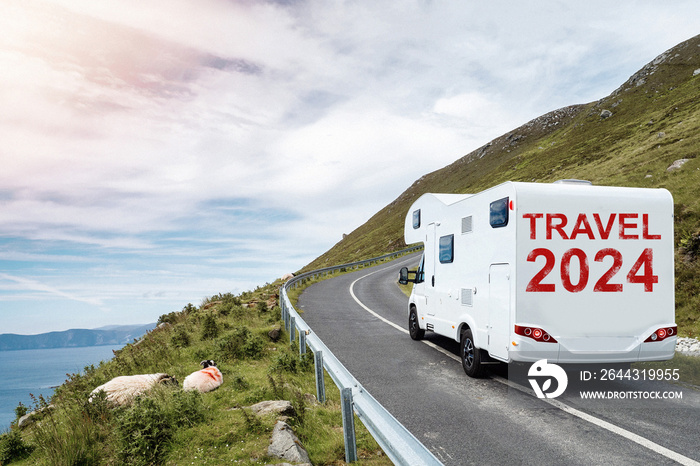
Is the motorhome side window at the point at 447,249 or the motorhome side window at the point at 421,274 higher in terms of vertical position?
the motorhome side window at the point at 447,249

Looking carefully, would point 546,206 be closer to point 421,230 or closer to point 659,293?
point 659,293

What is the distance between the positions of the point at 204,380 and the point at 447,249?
18.3ft

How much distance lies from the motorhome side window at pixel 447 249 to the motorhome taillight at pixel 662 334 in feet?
12.3

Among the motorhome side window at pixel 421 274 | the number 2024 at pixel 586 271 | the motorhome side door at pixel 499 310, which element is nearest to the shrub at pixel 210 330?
the motorhome side window at pixel 421 274

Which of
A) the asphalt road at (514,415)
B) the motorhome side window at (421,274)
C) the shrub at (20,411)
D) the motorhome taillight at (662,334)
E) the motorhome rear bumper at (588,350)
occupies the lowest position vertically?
the shrub at (20,411)

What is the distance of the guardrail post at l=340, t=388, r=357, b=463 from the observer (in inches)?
183

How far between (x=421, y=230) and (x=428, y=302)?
6.13 feet

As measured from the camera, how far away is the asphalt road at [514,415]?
16.6 ft

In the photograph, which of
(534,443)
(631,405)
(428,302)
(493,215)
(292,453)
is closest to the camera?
(292,453)

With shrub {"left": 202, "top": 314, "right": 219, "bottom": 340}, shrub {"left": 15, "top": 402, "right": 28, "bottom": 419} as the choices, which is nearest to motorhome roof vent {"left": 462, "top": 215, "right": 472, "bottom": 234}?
shrub {"left": 202, "top": 314, "right": 219, "bottom": 340}

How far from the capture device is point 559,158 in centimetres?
6519

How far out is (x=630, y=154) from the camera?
4138 cm

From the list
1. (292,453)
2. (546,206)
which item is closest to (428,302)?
(546,206)

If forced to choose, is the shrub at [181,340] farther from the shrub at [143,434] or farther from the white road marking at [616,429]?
the white road marking at [616,429]
